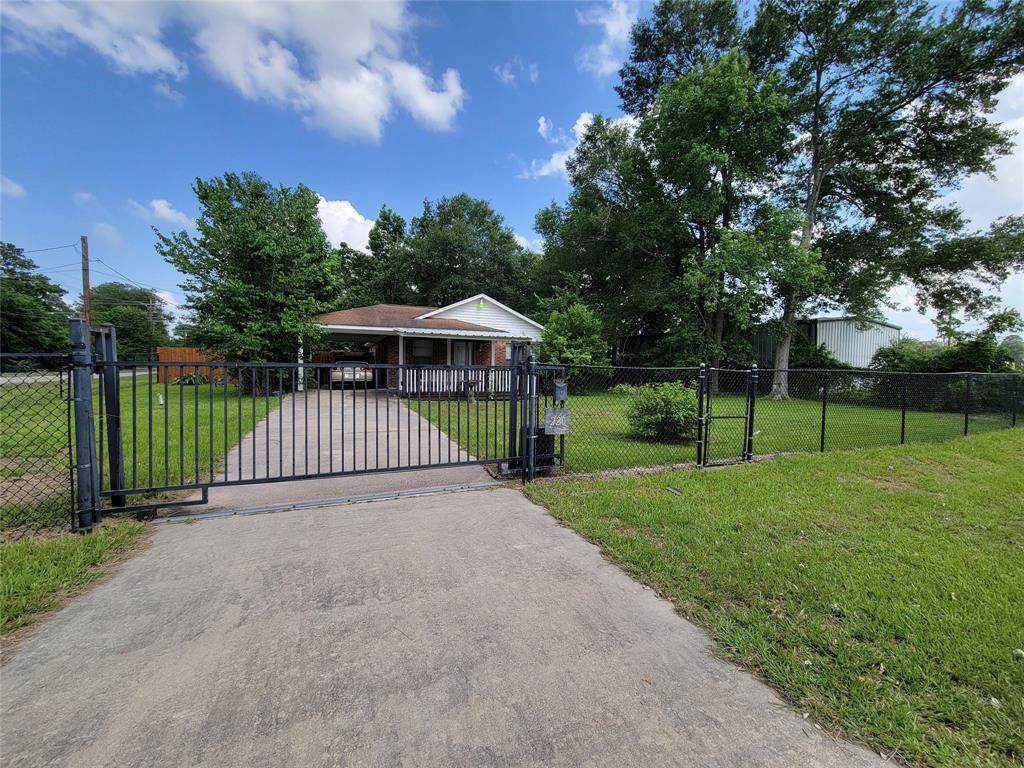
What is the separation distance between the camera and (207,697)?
1.81 metres

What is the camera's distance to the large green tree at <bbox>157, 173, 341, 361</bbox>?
14.1 m

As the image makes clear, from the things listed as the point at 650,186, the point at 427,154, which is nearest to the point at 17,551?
the point at 427,154

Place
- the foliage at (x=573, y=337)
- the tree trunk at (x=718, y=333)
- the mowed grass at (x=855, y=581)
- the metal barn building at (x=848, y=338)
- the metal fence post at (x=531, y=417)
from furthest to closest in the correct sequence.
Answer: the metal barn building at (x=848, y=338)
the tree trunk at (x=718, y=333)
the foliage at (x=573, y=337)
the metal fence post at (x=531, y=417)
the mowed grass at (x=855, y=581)

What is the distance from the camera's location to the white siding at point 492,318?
65.0 feet

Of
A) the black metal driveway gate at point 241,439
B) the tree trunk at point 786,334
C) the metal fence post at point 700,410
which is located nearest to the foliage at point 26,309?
the black metal driveway gate at point 241,439

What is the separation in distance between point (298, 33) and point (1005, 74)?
23.3 metres

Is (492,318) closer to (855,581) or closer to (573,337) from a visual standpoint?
(573,337)

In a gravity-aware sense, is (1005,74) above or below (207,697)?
above

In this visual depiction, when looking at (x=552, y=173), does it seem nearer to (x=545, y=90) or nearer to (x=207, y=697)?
(x=545, y=90)

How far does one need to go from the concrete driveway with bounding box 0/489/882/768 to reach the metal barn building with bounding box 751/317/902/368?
21474mm

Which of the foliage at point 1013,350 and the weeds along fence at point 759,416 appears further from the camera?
the foliage at point 1013,350

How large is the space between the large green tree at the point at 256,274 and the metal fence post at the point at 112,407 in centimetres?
1131

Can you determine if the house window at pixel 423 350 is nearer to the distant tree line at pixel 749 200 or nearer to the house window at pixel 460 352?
the house window at pixel 460 352

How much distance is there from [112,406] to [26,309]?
44.2 m
